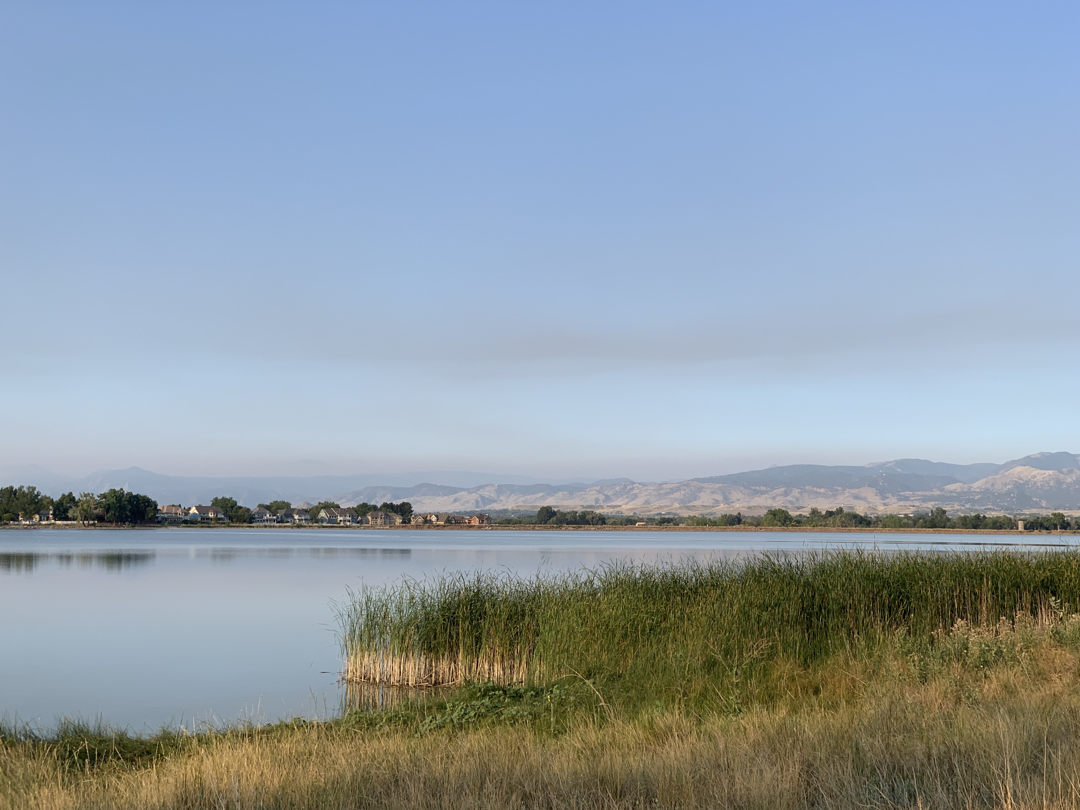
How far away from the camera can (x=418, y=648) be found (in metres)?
14.1

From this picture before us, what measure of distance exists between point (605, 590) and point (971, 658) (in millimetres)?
5796

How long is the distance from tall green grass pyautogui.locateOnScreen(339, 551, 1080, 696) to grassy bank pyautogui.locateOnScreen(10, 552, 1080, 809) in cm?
4

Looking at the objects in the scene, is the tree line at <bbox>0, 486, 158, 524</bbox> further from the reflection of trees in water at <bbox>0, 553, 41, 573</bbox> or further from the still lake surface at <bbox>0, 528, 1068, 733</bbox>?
the still lake surface at <bbox>0, 528, 1068, 733</bbox>

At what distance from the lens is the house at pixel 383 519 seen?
164375 millimetres

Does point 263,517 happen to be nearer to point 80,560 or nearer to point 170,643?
point 80,560

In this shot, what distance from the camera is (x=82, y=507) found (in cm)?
11631

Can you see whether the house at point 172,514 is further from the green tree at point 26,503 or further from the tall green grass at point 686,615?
the tall green grass at point 686,615

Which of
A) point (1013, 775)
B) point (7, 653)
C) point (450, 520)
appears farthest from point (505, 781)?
point (450, 520)

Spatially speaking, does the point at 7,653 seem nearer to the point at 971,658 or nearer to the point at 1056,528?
the point at 971,658

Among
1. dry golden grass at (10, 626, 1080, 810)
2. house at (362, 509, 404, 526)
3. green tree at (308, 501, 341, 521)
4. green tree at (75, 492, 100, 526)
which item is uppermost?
dry golden grass at (10, 626, 1080, 810)

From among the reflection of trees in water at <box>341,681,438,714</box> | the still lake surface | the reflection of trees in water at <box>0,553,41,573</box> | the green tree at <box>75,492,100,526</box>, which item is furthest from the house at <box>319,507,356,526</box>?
the reflection of trees in water at <box>341,681,438,714</box>

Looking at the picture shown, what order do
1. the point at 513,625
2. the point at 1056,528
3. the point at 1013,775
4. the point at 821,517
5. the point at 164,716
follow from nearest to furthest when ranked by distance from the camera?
the point at 1013,775, the point at 164,716, the point at 513,625, the point at 1056,528, the point at 821,517

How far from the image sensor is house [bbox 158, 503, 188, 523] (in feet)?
458

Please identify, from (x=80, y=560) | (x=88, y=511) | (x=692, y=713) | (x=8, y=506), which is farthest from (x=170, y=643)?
(x=8, y=506)
